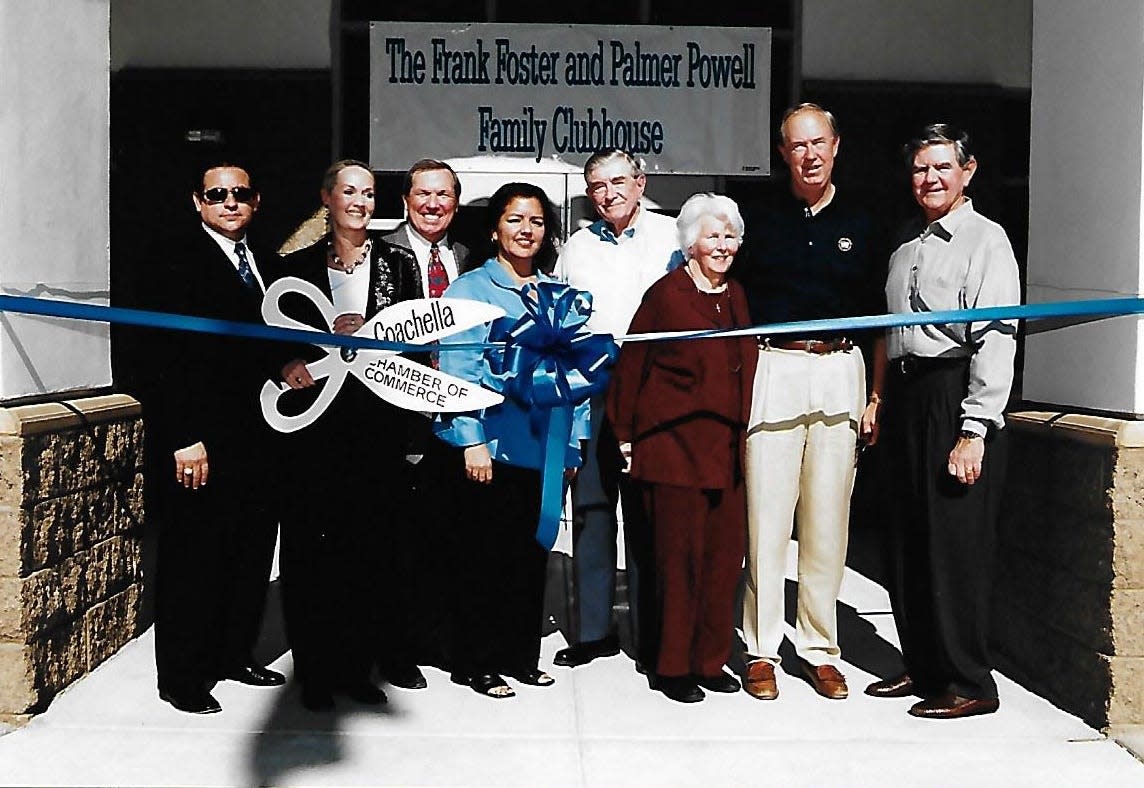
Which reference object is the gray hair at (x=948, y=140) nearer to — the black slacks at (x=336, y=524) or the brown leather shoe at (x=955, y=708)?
the brown leather shoe at (x=955, y=708)

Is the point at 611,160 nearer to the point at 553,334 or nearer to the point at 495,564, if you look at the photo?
the point at 553,334

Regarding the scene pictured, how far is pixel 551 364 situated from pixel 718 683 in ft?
4.40

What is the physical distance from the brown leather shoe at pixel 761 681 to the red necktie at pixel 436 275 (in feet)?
5.83

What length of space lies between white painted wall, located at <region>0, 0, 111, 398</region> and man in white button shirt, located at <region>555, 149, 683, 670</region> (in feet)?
5.89

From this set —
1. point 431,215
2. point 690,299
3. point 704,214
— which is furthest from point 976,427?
point 431,215

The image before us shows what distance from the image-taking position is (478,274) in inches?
169

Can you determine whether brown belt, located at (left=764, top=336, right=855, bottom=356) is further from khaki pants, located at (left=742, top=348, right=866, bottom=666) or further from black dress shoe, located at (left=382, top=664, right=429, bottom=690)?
black dress shoe, located at (left=382, top=664, right=429, bottom=690)

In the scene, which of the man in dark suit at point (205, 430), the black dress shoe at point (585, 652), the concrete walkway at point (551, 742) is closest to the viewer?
the concrete walkway at point (551, 742)

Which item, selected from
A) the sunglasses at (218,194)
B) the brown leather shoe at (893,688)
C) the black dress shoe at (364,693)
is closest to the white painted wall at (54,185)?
the sunglasses at (218,194)

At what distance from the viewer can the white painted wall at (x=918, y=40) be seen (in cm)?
723

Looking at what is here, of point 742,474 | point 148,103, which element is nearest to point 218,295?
point 742,474

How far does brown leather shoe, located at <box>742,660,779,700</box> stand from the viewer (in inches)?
173

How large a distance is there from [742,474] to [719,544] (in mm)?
264

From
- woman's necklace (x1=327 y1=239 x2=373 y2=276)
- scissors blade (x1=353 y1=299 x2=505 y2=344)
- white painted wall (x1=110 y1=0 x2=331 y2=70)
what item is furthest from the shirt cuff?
white painted wall (x1=110 y1=0 x2=331 y2=70)
